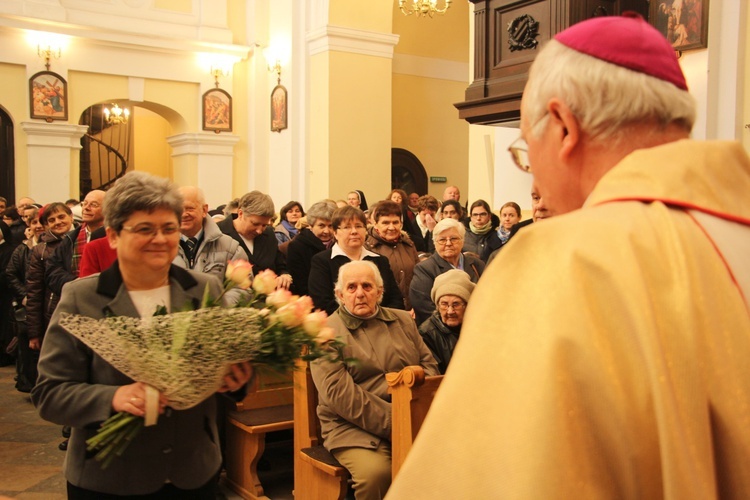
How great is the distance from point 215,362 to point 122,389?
1.05 feet

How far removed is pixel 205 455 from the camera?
2732 mm

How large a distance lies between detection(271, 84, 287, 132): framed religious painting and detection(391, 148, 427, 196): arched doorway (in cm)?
276

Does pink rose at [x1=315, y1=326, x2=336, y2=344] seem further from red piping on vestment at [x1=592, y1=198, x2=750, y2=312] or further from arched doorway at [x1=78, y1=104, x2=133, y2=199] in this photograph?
arched doorway at [x1=78, y1=104, x2=133, y2=199]

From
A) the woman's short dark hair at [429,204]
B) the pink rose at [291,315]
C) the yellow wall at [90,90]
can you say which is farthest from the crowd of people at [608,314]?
the yellow wall at [90,90]

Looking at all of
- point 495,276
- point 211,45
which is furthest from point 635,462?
point 211,45

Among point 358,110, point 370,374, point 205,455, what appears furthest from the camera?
point 358,110

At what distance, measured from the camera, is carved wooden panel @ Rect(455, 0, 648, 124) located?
219 inches

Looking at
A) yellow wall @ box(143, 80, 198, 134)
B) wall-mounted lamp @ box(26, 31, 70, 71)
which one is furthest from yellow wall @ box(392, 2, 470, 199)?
wall-mounted lamp @ box(26, 31, 70, 71)

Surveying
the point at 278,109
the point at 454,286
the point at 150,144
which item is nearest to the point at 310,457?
the point at 454,286

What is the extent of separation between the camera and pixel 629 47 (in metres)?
1.24

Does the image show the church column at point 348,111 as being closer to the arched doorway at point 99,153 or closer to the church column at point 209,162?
the church column at point 209,162

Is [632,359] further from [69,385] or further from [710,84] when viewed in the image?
[710,84]

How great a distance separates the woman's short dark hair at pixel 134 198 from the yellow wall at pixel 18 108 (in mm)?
13348

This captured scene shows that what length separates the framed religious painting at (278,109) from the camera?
15.5 m
